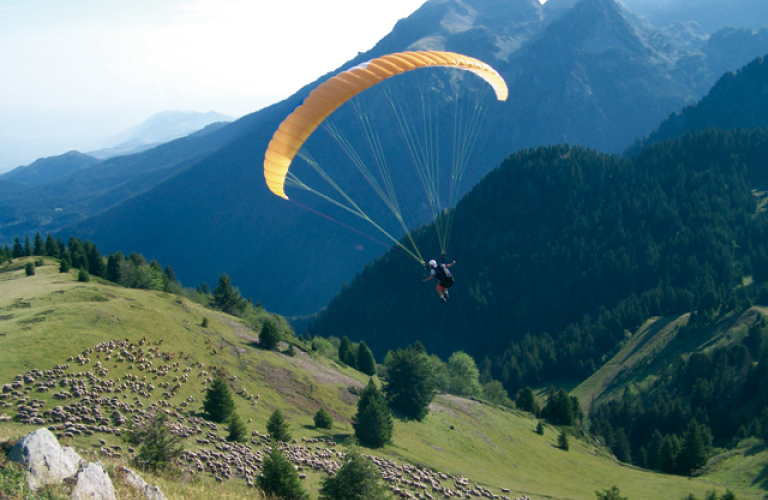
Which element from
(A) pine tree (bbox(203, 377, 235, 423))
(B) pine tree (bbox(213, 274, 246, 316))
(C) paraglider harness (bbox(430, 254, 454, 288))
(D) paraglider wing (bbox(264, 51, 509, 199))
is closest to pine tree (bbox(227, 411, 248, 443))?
(A) pine tree (bbox(203, 377, 235, 423))

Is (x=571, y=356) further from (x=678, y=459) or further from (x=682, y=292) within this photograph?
(x=678, y=459)

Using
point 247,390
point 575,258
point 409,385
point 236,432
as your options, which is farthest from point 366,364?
point 575,258

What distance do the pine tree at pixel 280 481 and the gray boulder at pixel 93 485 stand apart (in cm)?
841

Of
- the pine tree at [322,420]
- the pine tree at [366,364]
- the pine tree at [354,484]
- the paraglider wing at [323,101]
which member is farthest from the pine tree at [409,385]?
the paraglider wing at [323,101]

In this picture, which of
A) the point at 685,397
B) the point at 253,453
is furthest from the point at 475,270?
the point at 253,453

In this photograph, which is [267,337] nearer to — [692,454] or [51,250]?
[692,454]

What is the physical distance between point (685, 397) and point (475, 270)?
97.3 meters

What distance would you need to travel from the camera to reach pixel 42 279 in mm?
56969

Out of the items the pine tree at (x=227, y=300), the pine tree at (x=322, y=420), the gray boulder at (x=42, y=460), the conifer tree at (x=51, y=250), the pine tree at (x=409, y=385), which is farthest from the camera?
the conifer tree at (x=51, y=250)

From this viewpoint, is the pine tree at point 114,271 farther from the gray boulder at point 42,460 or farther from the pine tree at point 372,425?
the gray boulder at point 42,460

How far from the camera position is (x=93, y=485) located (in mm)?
12984

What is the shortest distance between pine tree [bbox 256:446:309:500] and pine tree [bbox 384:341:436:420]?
30713mm

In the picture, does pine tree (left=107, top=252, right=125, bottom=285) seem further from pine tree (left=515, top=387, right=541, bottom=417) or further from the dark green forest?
the dark green forest

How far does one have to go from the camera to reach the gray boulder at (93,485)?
12578 mm
